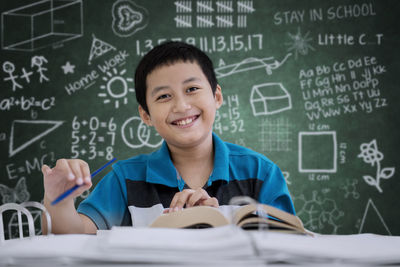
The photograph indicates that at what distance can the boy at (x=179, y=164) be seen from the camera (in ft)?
3.87

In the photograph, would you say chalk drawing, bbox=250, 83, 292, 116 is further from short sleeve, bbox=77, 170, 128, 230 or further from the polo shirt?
short sleeve, bbox=77, 170, 128, 230

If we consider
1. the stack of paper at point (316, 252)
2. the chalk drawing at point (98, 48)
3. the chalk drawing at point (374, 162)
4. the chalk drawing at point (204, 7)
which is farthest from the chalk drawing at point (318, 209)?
the stack of paper at point (316, 252)

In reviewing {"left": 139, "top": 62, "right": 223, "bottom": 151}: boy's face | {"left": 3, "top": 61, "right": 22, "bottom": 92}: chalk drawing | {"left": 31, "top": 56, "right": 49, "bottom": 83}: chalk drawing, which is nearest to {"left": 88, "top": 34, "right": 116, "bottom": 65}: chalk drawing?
{"left": 31, "top": 56, "right": 49, "bottom": 83}: chalk drawing

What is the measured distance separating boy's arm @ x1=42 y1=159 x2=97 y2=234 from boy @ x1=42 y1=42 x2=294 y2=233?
7.3 inches

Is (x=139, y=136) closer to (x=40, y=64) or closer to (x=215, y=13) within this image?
(x=40, y=64)

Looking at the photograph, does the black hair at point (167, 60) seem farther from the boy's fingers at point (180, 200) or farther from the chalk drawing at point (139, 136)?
the chalk drawing at point (139, 136)

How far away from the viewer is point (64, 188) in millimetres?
854

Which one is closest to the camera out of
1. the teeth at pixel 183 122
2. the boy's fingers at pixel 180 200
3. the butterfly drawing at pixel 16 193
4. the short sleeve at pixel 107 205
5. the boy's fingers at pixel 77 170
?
the boy's fingers at pixel 77 170

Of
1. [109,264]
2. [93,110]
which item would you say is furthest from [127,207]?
[93,110]

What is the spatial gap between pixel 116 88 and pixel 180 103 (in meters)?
1.62

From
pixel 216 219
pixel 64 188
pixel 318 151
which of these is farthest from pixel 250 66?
pixel 216 219

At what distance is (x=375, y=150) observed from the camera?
2645 mm

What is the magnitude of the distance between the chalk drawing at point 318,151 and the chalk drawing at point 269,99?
0.25 metres

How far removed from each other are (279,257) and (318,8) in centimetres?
259
